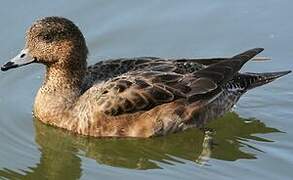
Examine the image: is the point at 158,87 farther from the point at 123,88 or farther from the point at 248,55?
the point at 248,55

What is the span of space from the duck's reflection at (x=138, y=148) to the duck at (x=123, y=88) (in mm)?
92

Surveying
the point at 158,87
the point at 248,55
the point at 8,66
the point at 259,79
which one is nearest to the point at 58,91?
the point at 8,66

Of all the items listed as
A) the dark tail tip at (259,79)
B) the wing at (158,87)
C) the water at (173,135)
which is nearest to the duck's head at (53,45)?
the wing at (158,87)

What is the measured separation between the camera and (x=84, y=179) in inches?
391

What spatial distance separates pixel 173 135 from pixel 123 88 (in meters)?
0.79

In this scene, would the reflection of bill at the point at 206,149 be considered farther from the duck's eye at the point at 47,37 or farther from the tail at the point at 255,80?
the duck's eye at the point at 47,37

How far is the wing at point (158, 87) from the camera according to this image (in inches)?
416

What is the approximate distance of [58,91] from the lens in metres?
11.0

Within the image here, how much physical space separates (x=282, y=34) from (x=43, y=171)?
3971 mm

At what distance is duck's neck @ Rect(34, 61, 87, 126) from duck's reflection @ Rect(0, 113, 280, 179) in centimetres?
17

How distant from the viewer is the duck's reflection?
405 inches

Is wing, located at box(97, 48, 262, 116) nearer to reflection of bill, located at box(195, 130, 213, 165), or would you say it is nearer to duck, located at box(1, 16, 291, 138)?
duck, located at box(1, 16, 291, 138)

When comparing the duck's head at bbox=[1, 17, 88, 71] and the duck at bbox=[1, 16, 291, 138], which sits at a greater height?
the duck's head at bbox=[1, 17, 88, 71]

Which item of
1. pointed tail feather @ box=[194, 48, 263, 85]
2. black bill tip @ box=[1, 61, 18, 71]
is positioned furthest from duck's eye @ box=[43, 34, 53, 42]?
pointed tail feather @ box=[194, 48, 263, 85]
